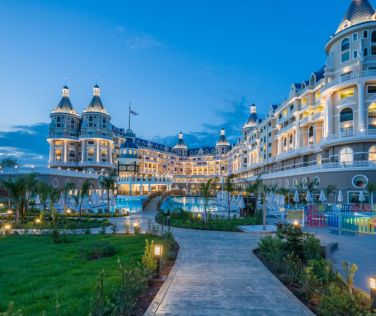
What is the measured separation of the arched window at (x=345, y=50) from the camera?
1460 inches

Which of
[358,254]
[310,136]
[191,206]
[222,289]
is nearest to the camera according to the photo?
[222,289]

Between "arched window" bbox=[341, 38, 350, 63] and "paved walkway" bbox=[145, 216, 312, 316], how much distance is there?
37.9m

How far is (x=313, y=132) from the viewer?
147ft

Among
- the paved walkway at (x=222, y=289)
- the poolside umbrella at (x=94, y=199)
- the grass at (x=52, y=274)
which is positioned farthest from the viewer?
the poolside umbrella at (x=94, y=199)

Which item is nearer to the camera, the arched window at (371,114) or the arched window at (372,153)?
the arched window at (372,153)

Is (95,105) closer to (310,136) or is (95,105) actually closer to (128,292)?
(310,136)

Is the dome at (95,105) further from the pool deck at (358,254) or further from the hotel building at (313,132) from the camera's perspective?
the pool deck at (358,254)

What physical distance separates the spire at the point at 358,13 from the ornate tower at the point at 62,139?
65.2m

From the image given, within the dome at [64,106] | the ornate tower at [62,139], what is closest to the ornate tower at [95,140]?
the ornate tower at [62,139]

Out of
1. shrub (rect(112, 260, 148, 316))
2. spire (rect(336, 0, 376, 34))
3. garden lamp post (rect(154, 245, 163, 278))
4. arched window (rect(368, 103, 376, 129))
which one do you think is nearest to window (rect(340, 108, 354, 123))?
arched window (rect(368, 103, 376, 129))

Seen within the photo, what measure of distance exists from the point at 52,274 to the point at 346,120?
130 feet

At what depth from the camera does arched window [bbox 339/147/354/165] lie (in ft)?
115

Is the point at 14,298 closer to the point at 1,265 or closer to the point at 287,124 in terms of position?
the point at 1,265

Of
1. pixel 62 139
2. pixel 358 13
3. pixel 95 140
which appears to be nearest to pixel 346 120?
pixel 358 13
